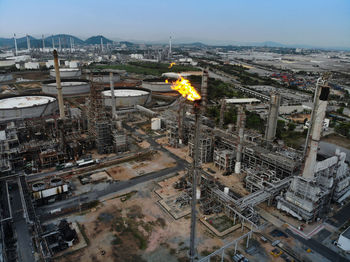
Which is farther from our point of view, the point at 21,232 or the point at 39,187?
the point at 39,187

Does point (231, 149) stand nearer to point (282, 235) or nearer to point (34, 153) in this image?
point (282, 235)

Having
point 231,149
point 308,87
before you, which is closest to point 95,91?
point 231,149

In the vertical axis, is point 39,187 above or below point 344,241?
above

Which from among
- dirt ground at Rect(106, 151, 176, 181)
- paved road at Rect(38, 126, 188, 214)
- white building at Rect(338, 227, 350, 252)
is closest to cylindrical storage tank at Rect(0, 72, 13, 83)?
dirt ground at Rect(106, 151, 176, 181)

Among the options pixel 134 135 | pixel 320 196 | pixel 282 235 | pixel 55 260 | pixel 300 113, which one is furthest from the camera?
pixel 300 113

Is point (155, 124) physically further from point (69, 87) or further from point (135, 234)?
point (69, 87)

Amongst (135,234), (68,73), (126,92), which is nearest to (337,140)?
(135,234)
